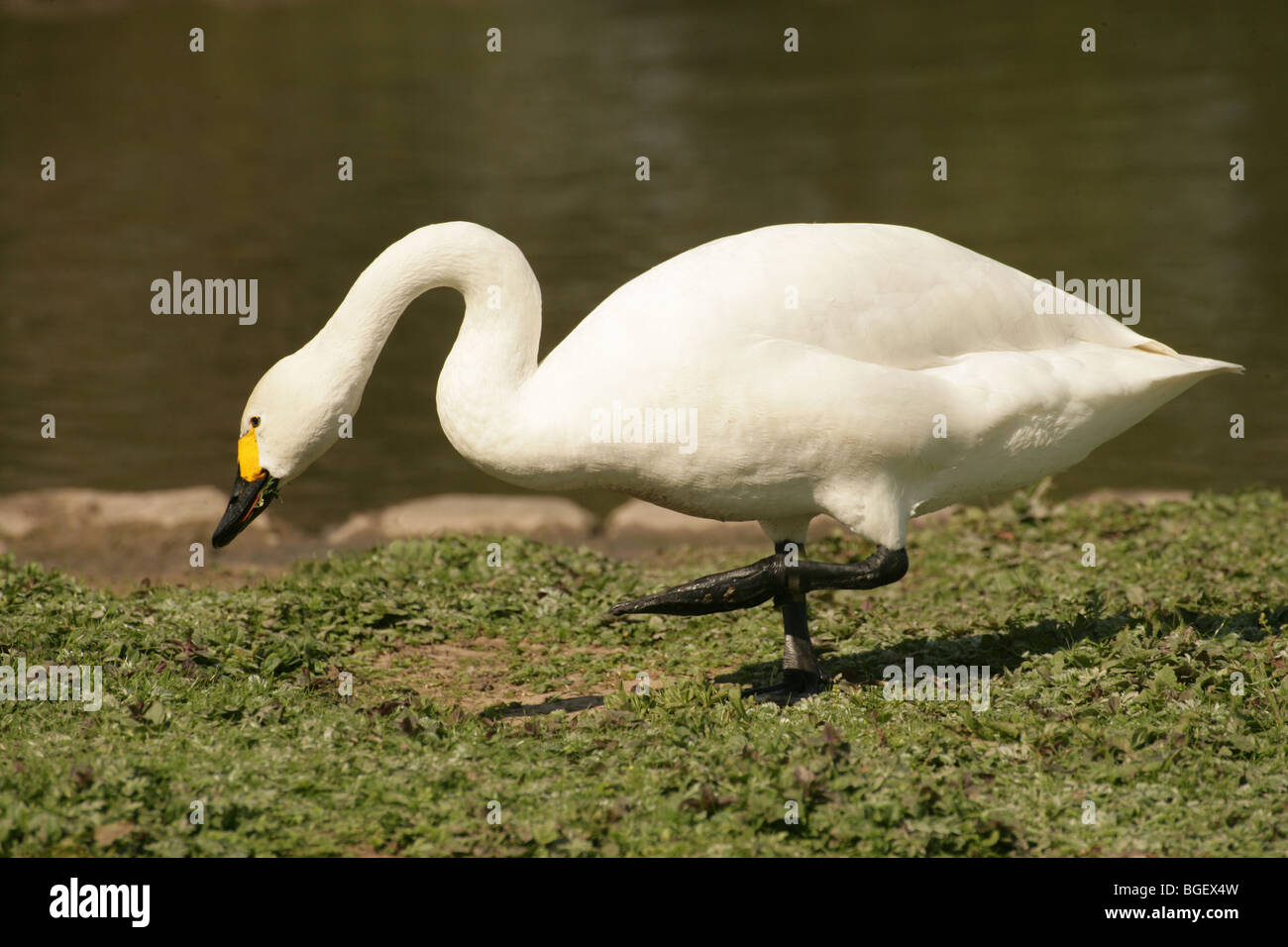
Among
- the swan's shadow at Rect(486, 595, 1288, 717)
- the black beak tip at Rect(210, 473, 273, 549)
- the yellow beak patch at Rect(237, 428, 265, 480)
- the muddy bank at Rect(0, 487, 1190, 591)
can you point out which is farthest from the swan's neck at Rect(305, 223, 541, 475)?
the muddy bank at Rect(0, 487, 1190, 591)

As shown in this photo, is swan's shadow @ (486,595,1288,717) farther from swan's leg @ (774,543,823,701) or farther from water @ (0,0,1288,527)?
water @ (0,0,1288,527)

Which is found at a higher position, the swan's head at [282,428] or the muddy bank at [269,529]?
the swan's head at [282,428]

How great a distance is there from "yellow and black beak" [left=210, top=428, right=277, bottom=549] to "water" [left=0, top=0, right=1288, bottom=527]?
202 inches

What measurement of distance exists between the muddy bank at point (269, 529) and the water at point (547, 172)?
1.00 meters

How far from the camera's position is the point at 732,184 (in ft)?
63.8

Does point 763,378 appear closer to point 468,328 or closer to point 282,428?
point 468,328

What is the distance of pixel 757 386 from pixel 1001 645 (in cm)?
199

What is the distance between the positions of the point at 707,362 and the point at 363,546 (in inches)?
194

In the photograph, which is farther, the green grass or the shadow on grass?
the shadow on grass

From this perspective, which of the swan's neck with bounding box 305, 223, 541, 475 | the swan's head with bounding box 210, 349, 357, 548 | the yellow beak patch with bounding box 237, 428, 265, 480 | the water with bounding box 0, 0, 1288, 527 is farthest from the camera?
the water with bounding box 0, 0, 1288, 527

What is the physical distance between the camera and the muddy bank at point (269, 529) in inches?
392

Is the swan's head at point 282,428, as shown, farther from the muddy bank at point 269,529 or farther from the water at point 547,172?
the water at point 547,172

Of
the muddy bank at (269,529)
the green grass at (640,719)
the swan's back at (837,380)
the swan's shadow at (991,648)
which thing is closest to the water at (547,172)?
the muddy bank at (269,529)

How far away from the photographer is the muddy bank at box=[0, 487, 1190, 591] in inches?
392
